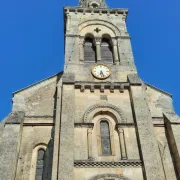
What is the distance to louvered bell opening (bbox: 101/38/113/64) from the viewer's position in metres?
22.2

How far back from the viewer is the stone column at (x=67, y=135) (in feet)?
48.3

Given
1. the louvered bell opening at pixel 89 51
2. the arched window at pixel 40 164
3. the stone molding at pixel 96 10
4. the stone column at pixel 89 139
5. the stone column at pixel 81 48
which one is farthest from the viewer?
the stone molding at pixel 96 10

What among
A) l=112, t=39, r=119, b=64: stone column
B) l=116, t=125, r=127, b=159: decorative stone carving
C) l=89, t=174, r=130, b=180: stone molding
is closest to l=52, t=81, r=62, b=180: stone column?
l=89, t=174, r=130, b=180: stone molding

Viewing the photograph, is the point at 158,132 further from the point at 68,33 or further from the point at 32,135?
the point at 68,33

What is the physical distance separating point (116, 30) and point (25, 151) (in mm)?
11977

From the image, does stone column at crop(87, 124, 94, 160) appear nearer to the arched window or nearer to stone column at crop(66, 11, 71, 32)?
the arched window

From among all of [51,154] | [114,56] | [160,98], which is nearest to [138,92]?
[160,98]

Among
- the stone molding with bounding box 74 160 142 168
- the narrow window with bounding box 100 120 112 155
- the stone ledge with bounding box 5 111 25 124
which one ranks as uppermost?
the stone ledge with bounding box 5 111 25 124

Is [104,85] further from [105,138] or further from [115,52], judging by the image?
[115,52]

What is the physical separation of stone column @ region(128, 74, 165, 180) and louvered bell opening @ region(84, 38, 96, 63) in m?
3.61

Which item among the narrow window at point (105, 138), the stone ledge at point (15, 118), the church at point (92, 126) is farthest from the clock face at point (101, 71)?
the stone ledge at point (15, 118)

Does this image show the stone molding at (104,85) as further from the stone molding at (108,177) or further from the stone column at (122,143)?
the stone molding at (108,177)

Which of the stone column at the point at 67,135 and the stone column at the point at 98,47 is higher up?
the stone column at the point at 98,47

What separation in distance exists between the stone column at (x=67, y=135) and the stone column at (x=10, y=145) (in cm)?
232
